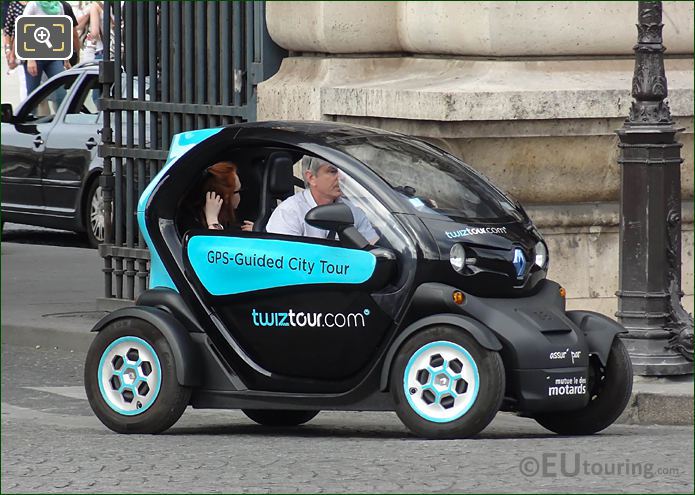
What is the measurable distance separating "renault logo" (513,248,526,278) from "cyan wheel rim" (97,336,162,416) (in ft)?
5.68

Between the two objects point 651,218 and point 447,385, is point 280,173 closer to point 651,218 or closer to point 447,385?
point 447,385

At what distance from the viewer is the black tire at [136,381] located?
8938 millimetres

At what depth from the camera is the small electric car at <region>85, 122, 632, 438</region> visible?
8.52 metres

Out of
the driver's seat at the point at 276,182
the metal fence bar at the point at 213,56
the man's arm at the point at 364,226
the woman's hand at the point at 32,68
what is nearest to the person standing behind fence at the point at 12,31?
the woman's hand at the point at 32,68

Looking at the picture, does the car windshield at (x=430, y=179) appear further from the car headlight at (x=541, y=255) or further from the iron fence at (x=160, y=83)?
the iron fence at (x=160, y=83)

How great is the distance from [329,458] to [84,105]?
992 cm

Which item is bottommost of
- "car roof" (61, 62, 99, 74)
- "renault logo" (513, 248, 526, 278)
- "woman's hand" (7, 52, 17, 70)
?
"renault logo" (513, 248, 526, 278)

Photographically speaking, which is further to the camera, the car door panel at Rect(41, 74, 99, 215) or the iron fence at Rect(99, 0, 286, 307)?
the car door panel at Rect(41, 74, 99, 215)

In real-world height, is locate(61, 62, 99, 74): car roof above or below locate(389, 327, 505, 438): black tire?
above

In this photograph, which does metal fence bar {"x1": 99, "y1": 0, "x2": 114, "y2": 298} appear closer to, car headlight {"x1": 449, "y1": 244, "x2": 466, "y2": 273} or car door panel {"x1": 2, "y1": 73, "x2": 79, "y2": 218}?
car door panel {"x1": 2, "y1": 73, "x2": 79, "y2": 218}

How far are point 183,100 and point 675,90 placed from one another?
321 centimetres

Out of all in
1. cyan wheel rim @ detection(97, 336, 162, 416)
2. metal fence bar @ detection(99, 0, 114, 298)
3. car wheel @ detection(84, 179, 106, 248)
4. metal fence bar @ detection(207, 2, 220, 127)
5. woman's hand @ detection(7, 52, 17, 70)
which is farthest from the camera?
woman's hand @ detection(7, 52, 17, 70)

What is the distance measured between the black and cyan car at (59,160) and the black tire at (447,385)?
861 centimetres

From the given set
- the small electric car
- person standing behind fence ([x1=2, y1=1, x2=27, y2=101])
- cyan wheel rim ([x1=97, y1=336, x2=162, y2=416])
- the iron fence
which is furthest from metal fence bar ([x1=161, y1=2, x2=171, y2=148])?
person standing behind fence ([x1=2, y1=1, x2=27, y2=101])
